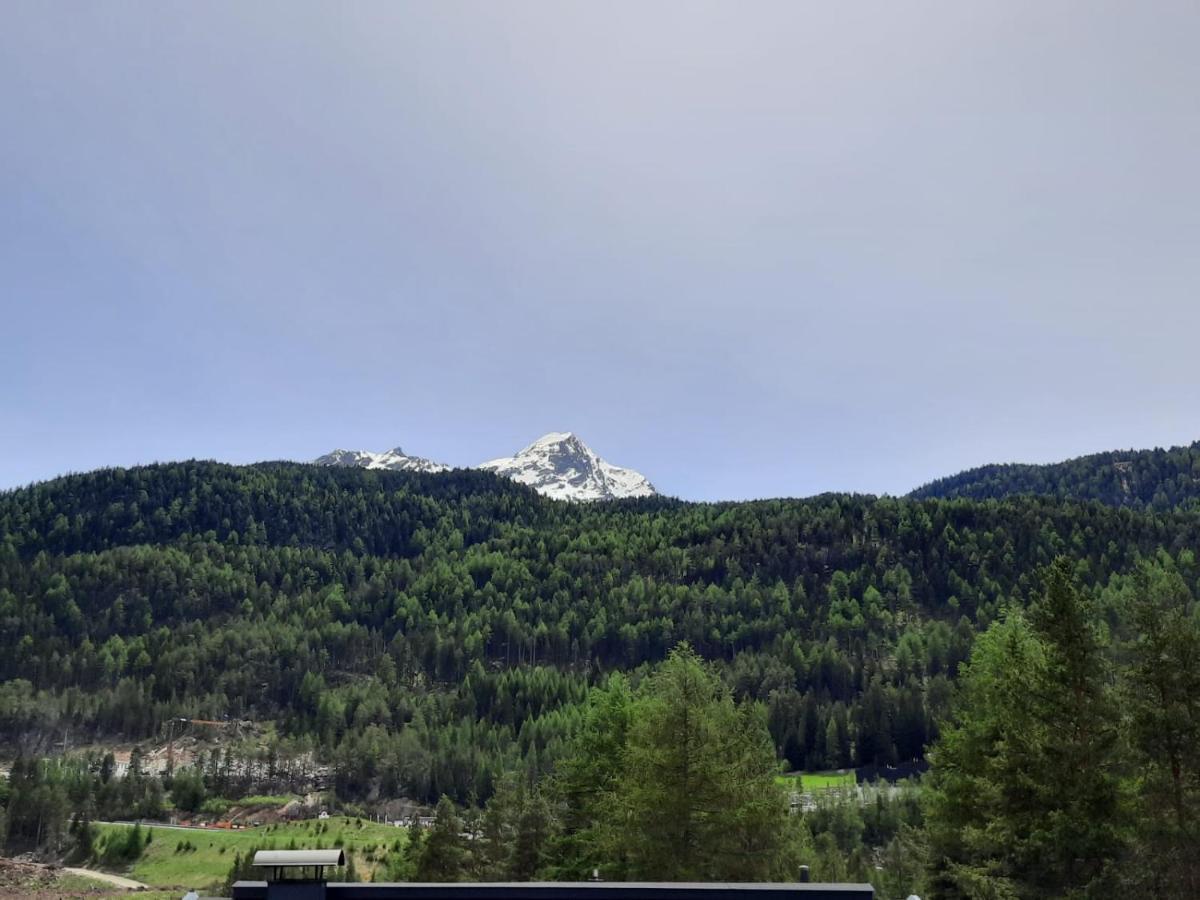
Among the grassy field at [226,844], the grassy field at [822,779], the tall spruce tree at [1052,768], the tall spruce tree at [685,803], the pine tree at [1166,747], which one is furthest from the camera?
A: the grassy field at [822,779]

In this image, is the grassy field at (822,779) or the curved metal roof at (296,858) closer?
the curved metal roof at (296,858)

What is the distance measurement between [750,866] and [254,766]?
174m

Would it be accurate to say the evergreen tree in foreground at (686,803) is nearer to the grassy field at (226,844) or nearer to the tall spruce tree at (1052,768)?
the tall spruce tree at (1052,768)

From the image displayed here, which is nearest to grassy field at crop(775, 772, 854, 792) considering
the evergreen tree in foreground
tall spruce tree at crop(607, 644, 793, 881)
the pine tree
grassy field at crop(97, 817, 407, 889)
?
grassy field at crop(97, 817, 407, 889)

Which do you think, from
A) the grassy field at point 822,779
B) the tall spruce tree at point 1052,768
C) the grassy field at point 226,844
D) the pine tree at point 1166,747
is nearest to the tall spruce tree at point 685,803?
the tall spruce tree at point 1052,768

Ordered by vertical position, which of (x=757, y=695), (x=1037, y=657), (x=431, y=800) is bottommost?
(x=431, y=800)

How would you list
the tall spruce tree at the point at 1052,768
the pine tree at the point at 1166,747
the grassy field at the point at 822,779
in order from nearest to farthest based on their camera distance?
the pine tree at the point at 1166,747 → the tall spruce tree at the point at 1052,768 → the grassy field at the point at 822,779

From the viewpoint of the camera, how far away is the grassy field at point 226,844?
303ft

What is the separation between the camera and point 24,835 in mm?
→ 109938

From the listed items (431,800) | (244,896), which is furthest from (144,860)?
(244,896)

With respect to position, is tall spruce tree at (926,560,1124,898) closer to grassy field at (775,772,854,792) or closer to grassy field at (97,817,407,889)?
grassy field at (97,817,407,889)

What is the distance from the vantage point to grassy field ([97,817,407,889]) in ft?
303

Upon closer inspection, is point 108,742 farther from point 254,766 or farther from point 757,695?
point 757,695

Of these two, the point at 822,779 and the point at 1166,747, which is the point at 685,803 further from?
the point at 822,779
